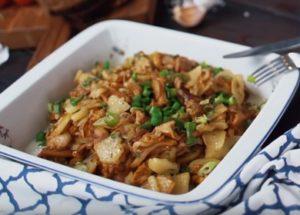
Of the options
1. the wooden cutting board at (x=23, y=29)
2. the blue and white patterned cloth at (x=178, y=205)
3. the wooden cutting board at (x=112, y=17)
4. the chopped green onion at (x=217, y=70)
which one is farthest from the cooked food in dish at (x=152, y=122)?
the wooden cutting board at (x=23, y=29)

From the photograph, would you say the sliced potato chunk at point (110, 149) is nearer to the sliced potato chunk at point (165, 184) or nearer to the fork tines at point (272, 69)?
the sliced potato chunk at point (165, 184)

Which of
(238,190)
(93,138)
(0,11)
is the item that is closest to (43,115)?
(93,138)

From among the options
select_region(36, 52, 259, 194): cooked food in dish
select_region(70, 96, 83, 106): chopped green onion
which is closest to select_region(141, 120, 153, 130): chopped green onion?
select_region(36, 52, 259, 194): cooked food in dish

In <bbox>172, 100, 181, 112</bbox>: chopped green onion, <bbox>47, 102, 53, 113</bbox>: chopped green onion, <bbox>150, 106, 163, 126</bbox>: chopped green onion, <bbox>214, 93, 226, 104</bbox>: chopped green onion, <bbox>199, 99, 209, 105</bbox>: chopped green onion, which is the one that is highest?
<bbox>150, 106, 163, 126</bbox>: chopped green onion

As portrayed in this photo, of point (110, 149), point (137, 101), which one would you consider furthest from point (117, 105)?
point (110, 149)

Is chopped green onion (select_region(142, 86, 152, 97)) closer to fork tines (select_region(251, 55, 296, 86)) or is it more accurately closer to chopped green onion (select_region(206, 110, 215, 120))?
chopped green onion (select_region(206, 110, 215, 120))

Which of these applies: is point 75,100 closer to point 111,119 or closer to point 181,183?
point 111,119
